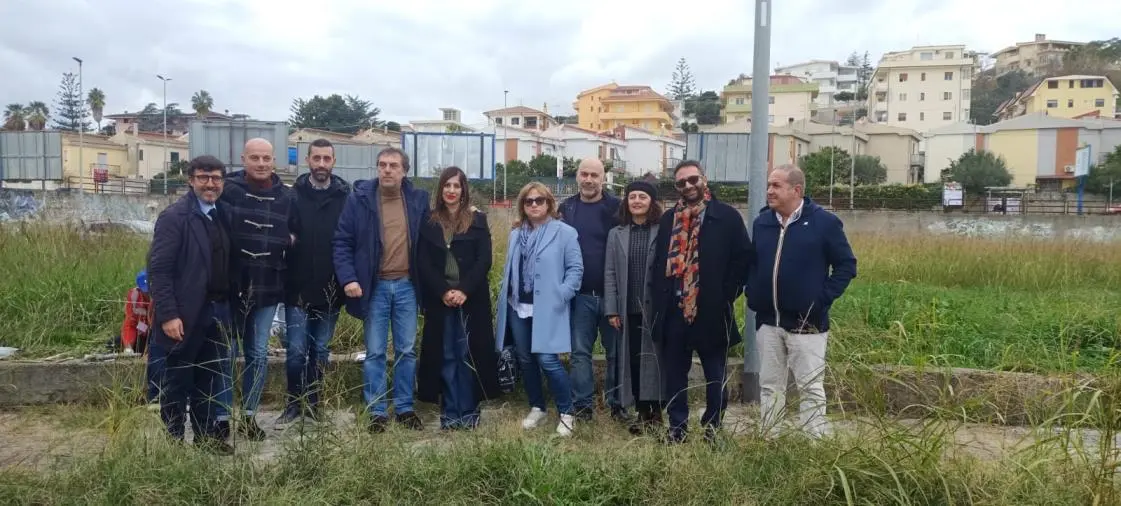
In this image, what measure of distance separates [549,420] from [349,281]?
1618 millimetres

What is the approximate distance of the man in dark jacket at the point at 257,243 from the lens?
4699 mm

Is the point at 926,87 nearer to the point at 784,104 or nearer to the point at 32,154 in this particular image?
the point at 784,104

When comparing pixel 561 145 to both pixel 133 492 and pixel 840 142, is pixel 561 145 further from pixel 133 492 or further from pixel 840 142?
pixel 133 492

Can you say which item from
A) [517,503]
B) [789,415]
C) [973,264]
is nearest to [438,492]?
[517,503]

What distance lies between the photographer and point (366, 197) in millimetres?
5078

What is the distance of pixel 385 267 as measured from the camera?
16.8 ft

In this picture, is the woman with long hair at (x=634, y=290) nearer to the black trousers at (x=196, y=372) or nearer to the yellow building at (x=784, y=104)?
the black trousers at (x=196, y=372)

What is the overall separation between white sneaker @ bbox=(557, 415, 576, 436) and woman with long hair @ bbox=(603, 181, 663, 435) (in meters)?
0.34

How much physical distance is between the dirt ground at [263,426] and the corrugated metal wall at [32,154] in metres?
27.1

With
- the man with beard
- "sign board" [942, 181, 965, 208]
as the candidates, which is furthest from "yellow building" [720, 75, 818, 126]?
the man with beard

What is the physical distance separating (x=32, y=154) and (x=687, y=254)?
3103 cm

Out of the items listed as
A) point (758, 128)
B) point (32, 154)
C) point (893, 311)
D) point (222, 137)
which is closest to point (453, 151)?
point (222, 137)

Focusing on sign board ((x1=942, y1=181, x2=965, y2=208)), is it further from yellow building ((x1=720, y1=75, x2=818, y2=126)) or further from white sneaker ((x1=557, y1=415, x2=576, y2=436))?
yellow building ((x1=720, y1=75, x2=818, y2=126))

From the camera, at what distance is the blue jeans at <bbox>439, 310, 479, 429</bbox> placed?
5234 millimetres
